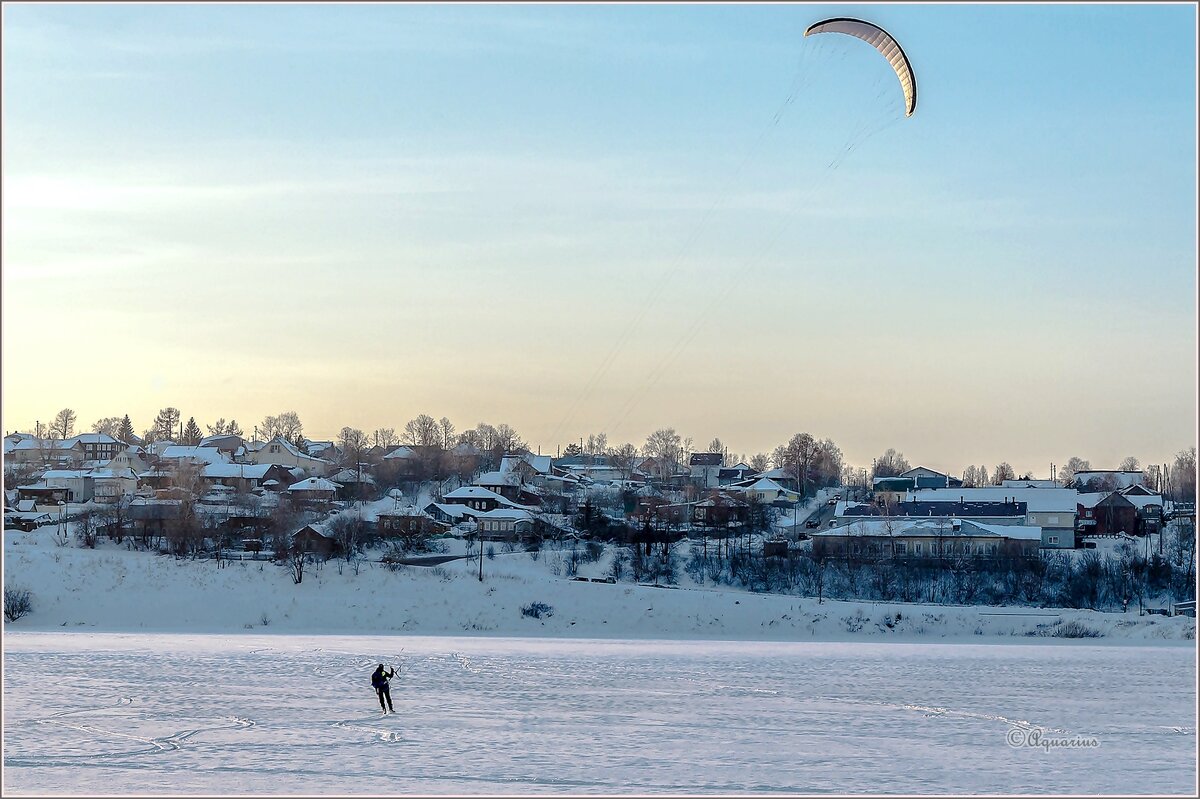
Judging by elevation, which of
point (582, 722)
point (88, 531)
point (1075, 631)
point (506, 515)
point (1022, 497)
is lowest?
point (1075, 631)

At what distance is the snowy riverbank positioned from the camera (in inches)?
1524

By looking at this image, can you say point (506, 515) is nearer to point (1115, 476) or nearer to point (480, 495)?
point (480, 495)

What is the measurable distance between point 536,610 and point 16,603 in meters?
16.5

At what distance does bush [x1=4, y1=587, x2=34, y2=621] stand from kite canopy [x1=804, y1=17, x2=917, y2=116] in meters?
30.6

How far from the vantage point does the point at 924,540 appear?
178ft

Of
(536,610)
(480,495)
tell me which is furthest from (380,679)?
(480,495)

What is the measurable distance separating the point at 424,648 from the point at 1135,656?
18.1m

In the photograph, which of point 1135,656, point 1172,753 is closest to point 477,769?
point 1172,753

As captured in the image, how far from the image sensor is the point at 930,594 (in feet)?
154

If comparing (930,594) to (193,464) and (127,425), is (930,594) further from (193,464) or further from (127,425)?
(127,425)

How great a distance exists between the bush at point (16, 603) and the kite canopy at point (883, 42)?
100ft

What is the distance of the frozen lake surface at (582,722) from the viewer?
50.5 ft

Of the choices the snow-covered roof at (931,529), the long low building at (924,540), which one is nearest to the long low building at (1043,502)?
the snow-covered roof at (931,529)

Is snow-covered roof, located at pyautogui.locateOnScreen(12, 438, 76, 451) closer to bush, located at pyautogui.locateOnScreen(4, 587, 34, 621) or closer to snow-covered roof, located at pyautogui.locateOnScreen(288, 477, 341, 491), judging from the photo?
snow-covered roof, located at pyautogui.locateOnScreen(288, 477, 341, 491)
